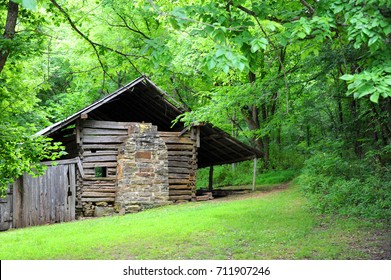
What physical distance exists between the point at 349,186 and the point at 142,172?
8.47 m

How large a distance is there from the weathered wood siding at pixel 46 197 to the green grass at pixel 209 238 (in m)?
2.79

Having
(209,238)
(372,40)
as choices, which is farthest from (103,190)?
(372,40)

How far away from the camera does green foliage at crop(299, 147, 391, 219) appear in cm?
1192

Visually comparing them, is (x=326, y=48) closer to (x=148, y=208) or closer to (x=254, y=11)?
(x=254, y=11)

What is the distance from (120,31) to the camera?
2422cm

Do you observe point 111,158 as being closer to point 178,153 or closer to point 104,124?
point 104,124

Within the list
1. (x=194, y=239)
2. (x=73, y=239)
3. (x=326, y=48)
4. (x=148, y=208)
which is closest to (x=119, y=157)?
(x=148, y=208)

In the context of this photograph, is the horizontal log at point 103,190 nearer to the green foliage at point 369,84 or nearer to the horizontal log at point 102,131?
the horizontal log at point 102,131

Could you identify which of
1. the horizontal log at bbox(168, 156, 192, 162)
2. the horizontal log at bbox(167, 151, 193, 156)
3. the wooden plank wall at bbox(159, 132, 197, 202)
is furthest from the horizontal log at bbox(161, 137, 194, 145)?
the horizontal log at bbox(168, 156, 192, 162)

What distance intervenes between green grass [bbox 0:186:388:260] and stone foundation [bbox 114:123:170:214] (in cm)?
361

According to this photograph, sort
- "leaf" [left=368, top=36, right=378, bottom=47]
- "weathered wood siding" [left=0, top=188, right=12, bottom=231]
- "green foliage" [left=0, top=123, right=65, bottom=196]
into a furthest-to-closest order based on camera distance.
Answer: "weathered wood siding" [left=0, top=188, right=12, bottom=231] → "green foliage" [left=0, top=123, right=65, bottom=196] → "leaf" [left=368, top=36, right=378, bottom=47]

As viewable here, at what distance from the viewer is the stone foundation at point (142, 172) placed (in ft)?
60.4

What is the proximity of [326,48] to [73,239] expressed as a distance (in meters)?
7.70

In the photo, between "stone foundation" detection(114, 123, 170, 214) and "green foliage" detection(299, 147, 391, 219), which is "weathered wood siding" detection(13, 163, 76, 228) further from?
"green foliage" detection(299, 147, 391, 219)
